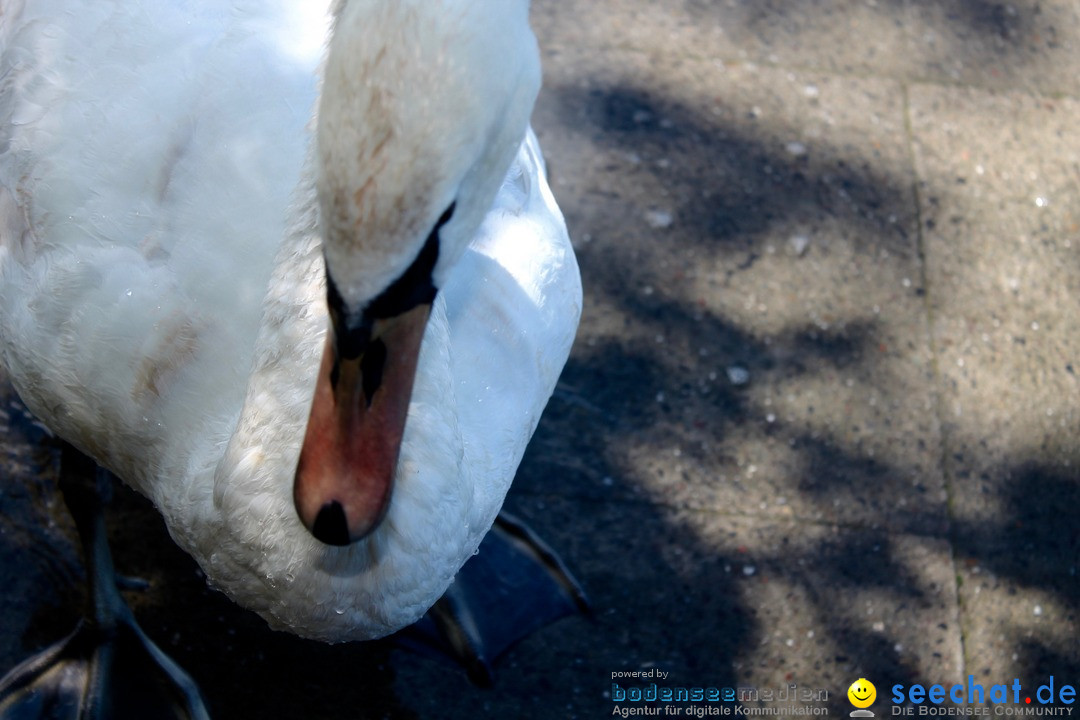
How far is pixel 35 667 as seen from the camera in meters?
2.58

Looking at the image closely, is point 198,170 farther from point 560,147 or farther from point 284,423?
point 560,147

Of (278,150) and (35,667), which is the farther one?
(35,667)

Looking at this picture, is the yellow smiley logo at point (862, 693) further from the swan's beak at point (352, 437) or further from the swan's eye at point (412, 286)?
the swan's eye at point (412, 286)

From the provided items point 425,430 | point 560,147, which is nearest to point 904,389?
point 560,147

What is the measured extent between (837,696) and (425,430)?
160cm

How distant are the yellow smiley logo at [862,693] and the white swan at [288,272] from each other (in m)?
1.22

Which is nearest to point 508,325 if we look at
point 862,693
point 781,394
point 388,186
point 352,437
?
point 352,437

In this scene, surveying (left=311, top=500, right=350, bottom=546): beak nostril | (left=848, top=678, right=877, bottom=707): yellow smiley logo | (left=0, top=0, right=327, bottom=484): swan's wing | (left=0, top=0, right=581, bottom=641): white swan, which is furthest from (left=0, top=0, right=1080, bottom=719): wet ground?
(left=311, top=500, right=350, bottom=546): beak nostril

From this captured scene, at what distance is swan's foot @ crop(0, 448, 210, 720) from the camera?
8.36ft

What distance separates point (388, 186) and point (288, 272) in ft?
1.69

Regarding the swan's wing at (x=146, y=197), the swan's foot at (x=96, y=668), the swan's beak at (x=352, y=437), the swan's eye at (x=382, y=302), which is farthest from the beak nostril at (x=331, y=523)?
the swan's foot at (x=96, y=668)

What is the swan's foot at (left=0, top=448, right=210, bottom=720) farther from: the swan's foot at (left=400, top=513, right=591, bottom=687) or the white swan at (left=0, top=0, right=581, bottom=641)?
the swan's foot at (left=400, top=513, right=591, bottom=687)

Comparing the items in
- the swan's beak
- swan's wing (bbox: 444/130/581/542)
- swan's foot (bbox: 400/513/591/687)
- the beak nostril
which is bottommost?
swan's foot (bbox: 400/513/591/687)

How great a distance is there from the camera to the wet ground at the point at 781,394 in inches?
109
